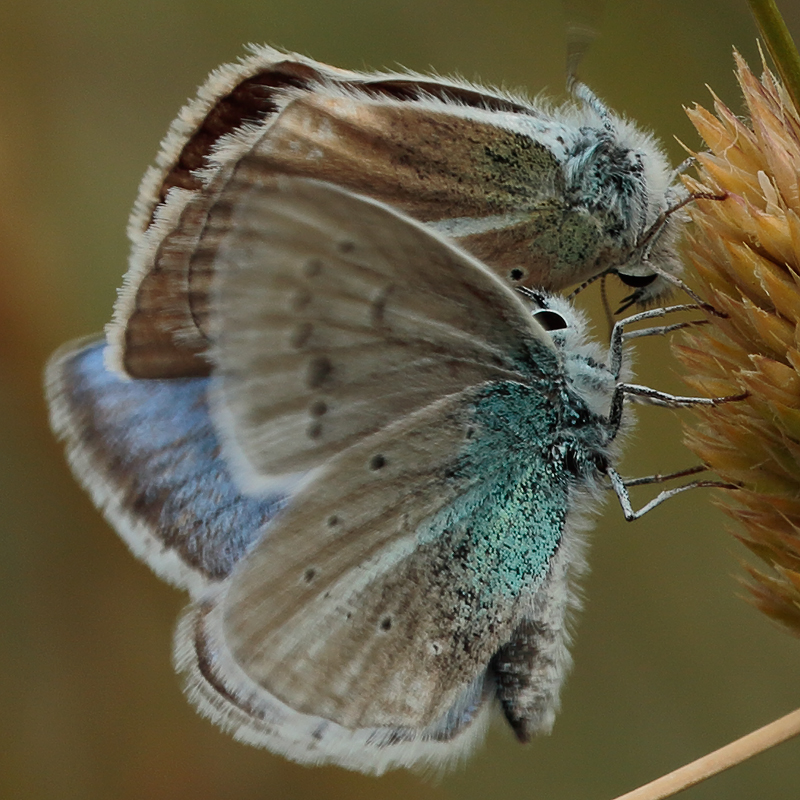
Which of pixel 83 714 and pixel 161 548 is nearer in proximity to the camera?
pixel 161 548

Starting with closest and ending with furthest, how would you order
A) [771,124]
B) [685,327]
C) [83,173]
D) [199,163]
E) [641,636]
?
1. [771,124]
2. [685,327]
3. [199,163]
4. [641,636]
5. [83,173]

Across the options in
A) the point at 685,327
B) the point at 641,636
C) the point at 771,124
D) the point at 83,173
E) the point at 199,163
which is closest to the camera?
the point at 771,124

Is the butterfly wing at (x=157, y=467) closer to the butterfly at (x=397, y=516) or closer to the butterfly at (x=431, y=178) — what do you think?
the butterfly at (x=397, y=516)

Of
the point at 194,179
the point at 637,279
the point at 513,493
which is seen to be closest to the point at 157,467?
the point at 194,179

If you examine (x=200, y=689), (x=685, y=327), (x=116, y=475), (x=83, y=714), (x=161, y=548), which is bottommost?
(x=83, y=714)

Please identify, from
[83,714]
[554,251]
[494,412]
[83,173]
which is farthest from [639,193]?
[83,714]

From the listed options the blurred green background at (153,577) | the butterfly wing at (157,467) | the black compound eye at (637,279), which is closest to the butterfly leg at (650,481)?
the black compound eye at (637,279)

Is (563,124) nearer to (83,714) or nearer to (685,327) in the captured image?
(685,327)
